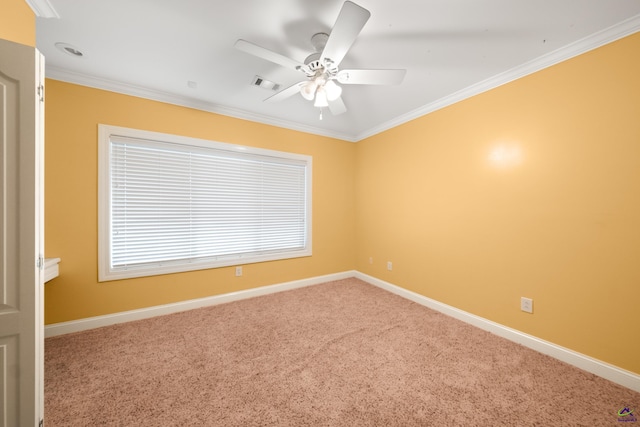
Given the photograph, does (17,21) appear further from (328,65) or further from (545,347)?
(545,347)

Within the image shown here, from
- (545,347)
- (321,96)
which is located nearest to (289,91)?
(321,96)

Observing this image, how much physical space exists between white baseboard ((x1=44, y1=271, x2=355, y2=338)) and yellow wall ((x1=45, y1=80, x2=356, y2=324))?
5cm

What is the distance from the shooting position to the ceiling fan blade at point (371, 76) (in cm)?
165

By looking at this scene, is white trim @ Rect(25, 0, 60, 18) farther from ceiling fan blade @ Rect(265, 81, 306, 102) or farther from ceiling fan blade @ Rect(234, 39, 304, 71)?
ceiling fan blade @ Rect(265, 81, 306, 102)

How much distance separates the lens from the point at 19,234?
41.6 inches

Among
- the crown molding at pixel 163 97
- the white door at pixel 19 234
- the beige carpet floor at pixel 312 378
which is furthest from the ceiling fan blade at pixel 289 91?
the beige carpet floor at pixel 312 378

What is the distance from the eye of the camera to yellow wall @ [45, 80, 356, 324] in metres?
2.24

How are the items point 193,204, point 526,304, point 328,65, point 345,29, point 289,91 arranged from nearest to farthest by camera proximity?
point 345,29 < point 328,65 < point 289,91 < point 526,304 < point 193,204

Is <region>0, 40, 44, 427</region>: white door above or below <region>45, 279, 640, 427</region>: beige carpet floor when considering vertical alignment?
above

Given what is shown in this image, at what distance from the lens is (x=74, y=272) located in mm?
2305

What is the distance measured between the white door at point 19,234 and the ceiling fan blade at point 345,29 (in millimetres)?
1418

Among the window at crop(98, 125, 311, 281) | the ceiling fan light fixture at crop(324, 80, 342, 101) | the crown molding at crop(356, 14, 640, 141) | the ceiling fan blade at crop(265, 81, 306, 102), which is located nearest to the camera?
the crown molding at crop(356, 14, 640, 141)

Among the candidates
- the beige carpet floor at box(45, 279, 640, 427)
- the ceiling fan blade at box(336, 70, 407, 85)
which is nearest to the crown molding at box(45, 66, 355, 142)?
the ceiling fan blade at box(336, 70, 407, 85)

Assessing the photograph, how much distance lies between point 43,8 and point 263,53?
4.55 feet
